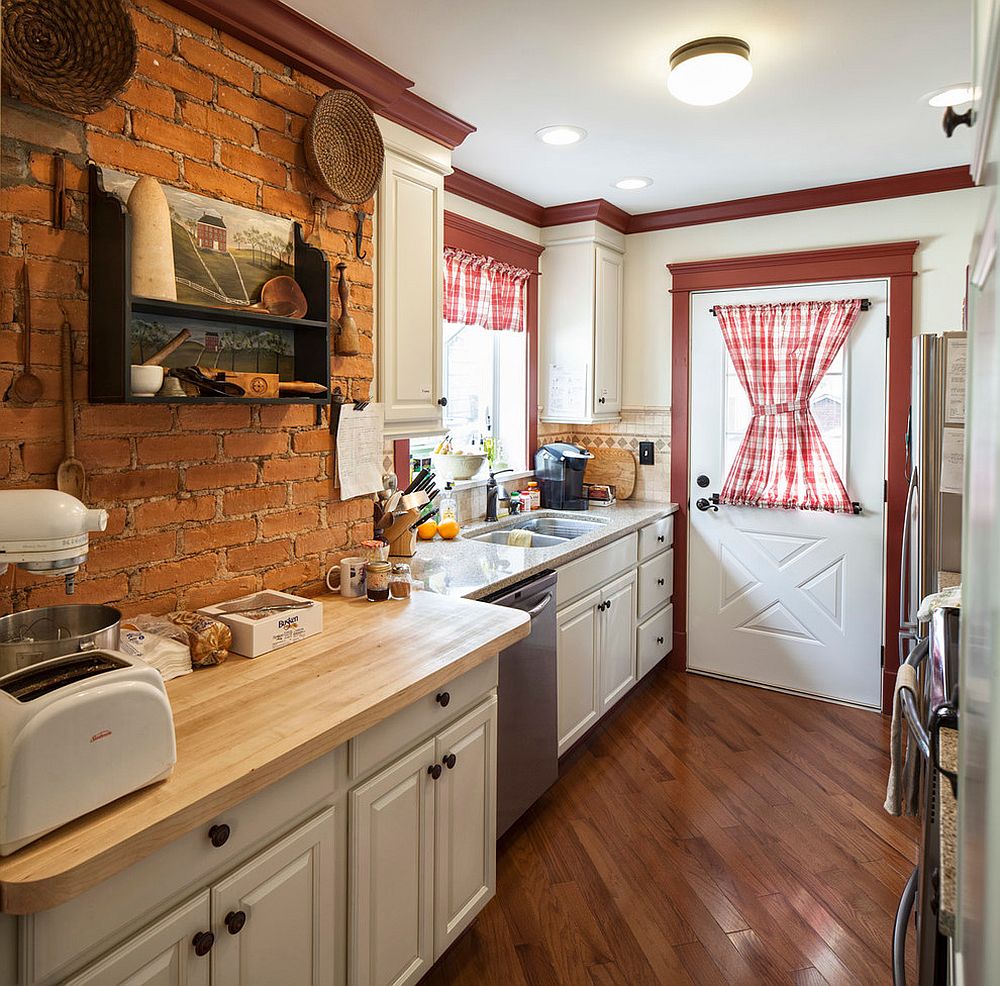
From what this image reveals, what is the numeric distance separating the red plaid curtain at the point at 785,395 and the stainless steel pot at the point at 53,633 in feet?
10.7

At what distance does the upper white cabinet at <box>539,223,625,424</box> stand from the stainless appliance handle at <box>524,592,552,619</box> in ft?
5.10

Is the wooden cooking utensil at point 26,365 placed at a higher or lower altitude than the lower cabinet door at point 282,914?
higher

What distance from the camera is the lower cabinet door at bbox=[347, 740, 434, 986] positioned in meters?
1.52

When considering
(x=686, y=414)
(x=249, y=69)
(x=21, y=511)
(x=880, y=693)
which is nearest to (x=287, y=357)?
(x=249, y=69)

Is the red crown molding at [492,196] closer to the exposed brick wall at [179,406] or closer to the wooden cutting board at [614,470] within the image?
the exposed brick wall at [179,406]

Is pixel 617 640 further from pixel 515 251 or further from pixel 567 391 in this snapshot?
pixel 515 251

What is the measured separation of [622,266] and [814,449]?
1.49 m

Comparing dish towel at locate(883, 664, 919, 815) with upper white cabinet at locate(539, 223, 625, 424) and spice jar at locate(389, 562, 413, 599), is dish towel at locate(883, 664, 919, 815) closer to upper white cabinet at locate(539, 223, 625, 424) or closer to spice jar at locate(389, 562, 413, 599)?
spice jar at locate(389, 562, 413, 599)

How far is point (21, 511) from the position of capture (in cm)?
119

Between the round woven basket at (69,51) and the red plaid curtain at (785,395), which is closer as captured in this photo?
the round woven basket at (69,51)

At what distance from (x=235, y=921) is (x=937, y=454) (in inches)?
94.2

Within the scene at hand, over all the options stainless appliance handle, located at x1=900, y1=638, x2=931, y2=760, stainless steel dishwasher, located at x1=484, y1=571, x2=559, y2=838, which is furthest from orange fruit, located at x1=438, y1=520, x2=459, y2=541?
stainless appliance handle, located at x1=900, y1=638, x2=931, y2=760

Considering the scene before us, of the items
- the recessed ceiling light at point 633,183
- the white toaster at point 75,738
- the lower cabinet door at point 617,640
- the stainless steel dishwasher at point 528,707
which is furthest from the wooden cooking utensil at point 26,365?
the recessed ceiling light at point 633,183

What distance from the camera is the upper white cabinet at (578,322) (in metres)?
3.96
